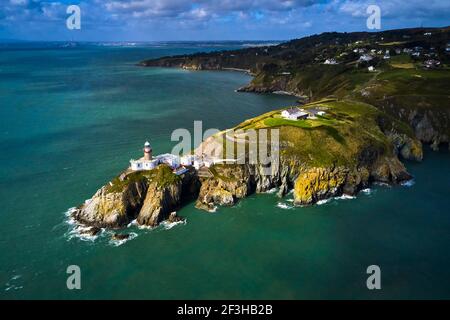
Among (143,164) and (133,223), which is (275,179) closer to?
(143,164)

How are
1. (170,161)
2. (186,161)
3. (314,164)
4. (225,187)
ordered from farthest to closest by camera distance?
1. (186,161)
2. (314,164)
3. (170,161)
4. (225,187)

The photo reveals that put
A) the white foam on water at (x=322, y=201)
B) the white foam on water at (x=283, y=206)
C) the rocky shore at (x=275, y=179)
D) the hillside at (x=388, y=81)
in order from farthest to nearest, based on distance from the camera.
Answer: the hillside at (x=388, y=81) < the white foam on water at (x=322, y=201) < the white foam on water at (x=283, y=206) < the rocky shore at (x=275, y=179)

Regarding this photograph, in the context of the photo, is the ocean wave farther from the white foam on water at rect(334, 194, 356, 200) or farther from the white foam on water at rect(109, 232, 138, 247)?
the white foam on water at rect(334, 194, 356, 200)

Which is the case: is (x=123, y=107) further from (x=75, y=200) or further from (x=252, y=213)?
(x=252, y=213)

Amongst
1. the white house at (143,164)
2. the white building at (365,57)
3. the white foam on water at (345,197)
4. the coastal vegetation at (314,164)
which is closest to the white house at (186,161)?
the coastal vegetation at (314,164)

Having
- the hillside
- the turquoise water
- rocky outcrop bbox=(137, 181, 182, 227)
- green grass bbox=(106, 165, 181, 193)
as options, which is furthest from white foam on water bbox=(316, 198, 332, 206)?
the hillside

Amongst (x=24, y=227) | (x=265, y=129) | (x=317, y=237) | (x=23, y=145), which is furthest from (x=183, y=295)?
(x=23, y=145)

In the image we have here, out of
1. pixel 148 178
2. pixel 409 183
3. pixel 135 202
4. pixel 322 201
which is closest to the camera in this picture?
pixel 135 202

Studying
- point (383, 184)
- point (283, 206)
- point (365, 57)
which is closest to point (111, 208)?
point (283, 206)

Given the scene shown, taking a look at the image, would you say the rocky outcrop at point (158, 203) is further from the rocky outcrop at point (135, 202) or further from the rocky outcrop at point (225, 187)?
the rocky outcrop at point (225, 187)

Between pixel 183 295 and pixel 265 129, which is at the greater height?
pixel 265 129
